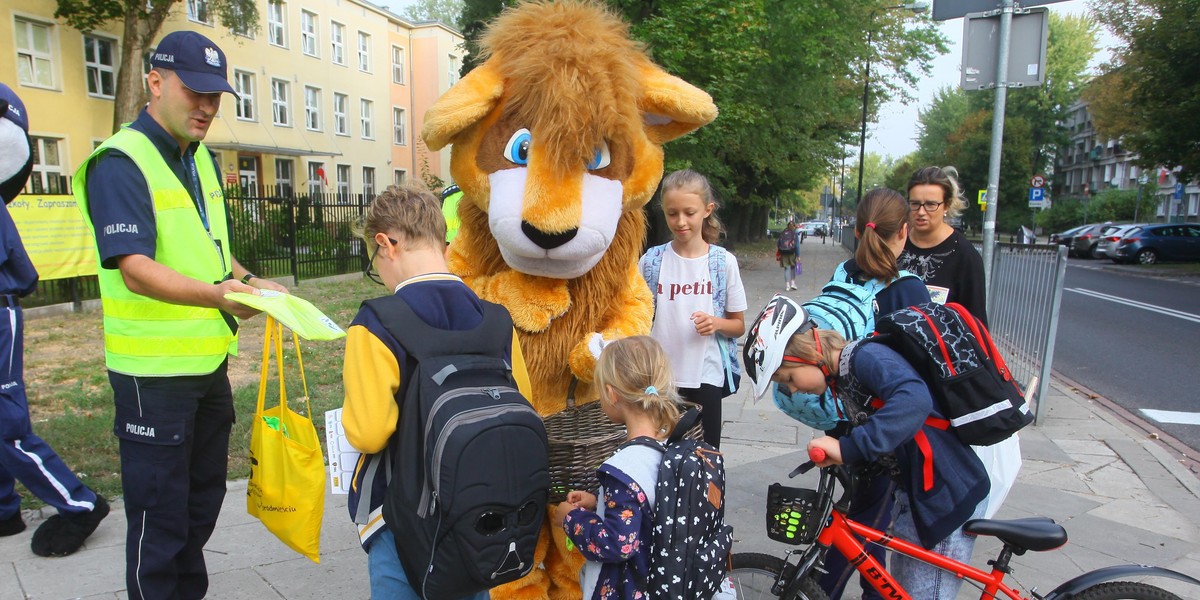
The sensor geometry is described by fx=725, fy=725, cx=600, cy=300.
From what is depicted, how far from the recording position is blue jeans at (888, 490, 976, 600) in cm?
263

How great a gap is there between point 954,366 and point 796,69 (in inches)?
597

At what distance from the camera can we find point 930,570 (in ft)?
8.66

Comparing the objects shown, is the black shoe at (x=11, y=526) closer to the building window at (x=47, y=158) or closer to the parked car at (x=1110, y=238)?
the building window at (x=47, y=158)

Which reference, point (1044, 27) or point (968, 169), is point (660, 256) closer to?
point (1044, 27)

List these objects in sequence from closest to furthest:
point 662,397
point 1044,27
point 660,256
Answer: point 662,397, point 660,256, point 1044,27

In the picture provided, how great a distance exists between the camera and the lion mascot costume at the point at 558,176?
258cm

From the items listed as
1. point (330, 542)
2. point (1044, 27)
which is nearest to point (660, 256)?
point (330, 542)

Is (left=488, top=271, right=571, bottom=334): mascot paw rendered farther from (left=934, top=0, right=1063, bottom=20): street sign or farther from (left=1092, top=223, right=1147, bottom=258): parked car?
(left=1092, top=223, right=1147, bottom=258): parked car


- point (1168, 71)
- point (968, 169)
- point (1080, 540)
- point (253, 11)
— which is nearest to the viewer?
point (1080, 540)

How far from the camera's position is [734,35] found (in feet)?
37.9

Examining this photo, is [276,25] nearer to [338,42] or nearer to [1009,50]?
[338,42]

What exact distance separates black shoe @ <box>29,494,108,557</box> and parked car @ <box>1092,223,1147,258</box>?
3154 cm

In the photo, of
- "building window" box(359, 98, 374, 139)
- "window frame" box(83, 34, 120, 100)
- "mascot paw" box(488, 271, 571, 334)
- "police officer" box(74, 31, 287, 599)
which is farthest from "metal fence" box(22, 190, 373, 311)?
"building window" box(359, 98, 374, 139)

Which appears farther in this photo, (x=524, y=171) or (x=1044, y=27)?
(x=1044, y=27)
